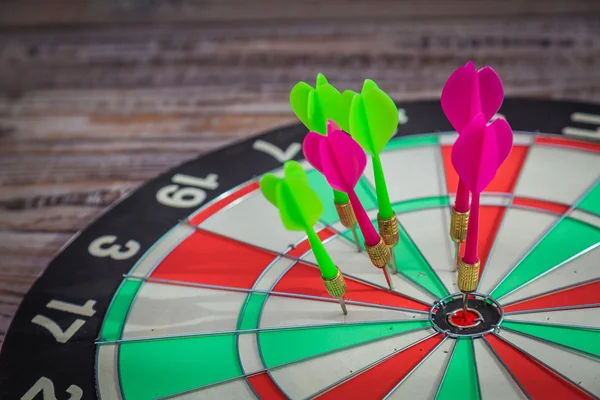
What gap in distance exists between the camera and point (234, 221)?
1.51m

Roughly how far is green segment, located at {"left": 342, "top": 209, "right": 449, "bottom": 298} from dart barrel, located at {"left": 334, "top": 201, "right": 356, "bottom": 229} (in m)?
0.11

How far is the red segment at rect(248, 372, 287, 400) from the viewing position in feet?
3.74

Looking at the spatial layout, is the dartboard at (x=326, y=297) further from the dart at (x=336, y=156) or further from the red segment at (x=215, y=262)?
the dart at (x=336, y=156)

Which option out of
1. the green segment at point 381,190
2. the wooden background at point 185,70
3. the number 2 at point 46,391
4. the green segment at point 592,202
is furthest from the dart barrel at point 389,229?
the wooden background at point 185,70

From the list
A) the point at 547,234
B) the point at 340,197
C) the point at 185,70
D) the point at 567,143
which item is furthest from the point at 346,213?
the point at 185,70

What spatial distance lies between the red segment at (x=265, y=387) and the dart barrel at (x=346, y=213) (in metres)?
0.26

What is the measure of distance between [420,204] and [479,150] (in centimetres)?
44

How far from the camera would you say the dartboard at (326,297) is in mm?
1142

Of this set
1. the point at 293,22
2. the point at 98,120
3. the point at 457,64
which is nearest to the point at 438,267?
the point at 457,64

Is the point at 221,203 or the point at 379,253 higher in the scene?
the point at 221,203

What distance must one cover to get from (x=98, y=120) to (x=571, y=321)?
1.26 metres

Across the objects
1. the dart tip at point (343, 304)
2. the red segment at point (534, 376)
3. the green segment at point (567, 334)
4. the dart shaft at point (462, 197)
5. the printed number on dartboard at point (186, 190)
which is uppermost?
the printed number on dartboard at point (186, 190)

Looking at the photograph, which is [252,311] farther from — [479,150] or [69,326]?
[479,150]

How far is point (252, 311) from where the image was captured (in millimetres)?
1286
